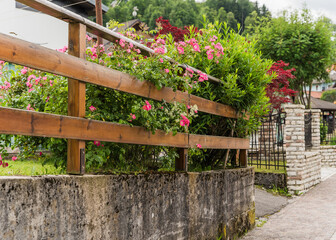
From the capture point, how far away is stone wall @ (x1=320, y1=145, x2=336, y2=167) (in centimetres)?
1703

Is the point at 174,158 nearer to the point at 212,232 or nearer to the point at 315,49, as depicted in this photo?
the point at 212,232

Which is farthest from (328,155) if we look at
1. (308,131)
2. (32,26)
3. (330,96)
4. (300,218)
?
(330,96)

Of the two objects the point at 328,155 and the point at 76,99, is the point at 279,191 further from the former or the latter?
the point at 76,99

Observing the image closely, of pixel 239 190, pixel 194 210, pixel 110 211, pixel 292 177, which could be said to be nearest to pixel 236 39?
pixel 239 190

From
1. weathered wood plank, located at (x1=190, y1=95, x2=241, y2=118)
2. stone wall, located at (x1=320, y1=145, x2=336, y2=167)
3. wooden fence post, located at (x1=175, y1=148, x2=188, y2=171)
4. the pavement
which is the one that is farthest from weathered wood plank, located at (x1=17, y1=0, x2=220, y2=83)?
stone wall, located at (x1=320, y1=145, x2=336, y2=167)

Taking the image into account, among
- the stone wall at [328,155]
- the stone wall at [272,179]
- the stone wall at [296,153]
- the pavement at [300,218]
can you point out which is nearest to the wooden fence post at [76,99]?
the pavement at [300,218]

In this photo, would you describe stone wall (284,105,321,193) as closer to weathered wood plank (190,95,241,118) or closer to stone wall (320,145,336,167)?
weathered wood plank (190,95,241,118)

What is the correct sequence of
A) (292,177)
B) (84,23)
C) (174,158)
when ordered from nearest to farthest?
(84,23)
(174,158)
(292,177)

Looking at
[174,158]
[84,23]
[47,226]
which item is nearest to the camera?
[47,226]

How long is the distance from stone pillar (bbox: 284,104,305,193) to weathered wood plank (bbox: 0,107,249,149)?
677cm

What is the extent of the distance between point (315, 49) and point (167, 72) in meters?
20.9

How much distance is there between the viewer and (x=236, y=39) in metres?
5.82

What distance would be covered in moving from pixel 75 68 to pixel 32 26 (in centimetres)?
1288

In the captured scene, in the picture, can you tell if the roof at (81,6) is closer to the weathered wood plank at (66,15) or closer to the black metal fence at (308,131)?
the black metal fence at (308,131)
